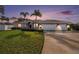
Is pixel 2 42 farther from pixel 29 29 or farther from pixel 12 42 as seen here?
pixel 29 29

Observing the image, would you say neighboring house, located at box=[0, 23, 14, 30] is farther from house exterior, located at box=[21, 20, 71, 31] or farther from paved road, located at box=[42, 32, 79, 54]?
paved road, located at box=[42, 32, 79, 54]

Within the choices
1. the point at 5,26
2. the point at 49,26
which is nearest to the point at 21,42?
the point at 5,26

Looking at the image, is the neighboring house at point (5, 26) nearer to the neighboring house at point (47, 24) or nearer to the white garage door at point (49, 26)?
the neighboring house at point (47, 24)

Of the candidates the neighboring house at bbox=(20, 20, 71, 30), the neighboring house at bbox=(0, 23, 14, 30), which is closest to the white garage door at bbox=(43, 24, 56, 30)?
the neighboring house at bbox=(20, 20, 71, 30)

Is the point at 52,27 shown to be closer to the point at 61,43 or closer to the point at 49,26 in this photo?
the point at 49,26

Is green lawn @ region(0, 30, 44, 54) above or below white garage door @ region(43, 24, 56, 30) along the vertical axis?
below

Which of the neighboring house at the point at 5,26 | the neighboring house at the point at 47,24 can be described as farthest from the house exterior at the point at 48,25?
the neighboring house at the point at 5,26

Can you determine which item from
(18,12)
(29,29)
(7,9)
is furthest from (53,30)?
(7,9)
